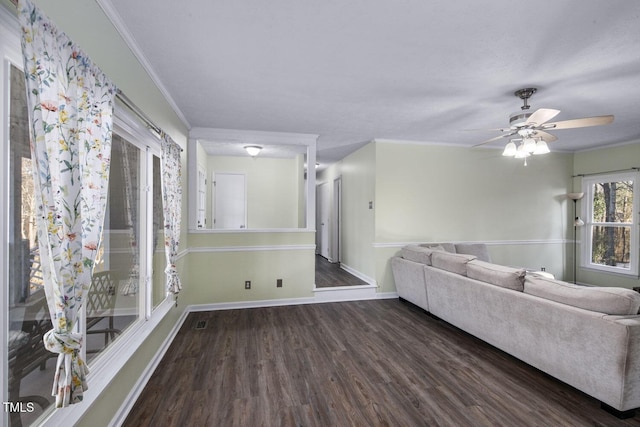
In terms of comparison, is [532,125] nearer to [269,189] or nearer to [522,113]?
[522,113]

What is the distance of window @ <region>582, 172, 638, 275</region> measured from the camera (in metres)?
4.45

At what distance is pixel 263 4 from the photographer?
5.08ft

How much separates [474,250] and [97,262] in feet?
15.3

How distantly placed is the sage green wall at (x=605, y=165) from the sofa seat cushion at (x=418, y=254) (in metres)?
3.09

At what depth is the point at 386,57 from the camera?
2064mm

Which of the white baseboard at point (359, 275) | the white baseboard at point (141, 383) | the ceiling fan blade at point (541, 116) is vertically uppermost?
the ceiling fan blade at point (541, 116)

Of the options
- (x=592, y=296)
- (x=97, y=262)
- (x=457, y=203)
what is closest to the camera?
(x=97, y=262)

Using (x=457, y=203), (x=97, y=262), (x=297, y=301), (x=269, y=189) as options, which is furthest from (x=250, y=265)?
(x=457, y=203)

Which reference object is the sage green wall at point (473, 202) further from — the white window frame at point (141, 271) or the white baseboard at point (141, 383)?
the white window frame at point (141, 271)

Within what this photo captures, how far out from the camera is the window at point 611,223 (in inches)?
175

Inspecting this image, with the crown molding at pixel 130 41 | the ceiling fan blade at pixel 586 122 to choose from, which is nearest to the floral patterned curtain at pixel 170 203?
the crown molding at pixel 130 41

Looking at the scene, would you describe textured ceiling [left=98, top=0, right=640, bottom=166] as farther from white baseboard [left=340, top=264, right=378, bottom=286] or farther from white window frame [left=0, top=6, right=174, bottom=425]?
white baseboard [left=340, top=264, right=378, bottom=286]

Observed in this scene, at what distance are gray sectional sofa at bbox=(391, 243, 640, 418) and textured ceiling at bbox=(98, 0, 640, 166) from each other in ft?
5.51

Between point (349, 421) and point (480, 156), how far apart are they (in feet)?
14.8
